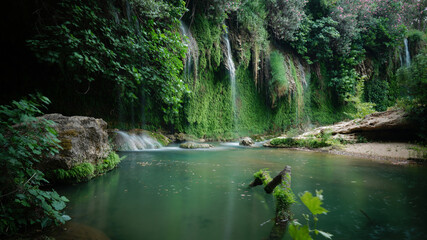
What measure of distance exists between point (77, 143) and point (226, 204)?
292 centimetres

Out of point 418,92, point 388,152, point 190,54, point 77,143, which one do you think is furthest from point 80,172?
point 418,92

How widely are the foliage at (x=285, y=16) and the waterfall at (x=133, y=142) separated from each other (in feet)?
38.2

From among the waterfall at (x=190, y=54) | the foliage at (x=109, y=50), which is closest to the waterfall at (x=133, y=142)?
the waterfall at (x=190, y=54)

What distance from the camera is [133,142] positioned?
891cm

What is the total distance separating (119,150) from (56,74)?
3416mm

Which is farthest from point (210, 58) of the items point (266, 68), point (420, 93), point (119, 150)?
point (420, 93)

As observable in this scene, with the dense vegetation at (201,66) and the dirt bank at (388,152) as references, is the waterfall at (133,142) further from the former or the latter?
the dirt bank at (388,152)

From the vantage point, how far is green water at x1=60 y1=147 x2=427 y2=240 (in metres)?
2.18

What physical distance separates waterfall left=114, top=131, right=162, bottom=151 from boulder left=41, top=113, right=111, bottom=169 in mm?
3948

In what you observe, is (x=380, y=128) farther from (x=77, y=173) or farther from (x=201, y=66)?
(x=77, y=173)

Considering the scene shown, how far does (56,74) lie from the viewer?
691 cm

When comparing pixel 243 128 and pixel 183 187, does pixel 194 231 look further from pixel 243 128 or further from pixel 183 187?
pixel 243 128

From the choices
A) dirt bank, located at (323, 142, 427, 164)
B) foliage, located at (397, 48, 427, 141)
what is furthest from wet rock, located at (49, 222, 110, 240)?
foliage, located at (397, 48, 427, 141)

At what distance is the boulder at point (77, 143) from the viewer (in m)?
3.42
